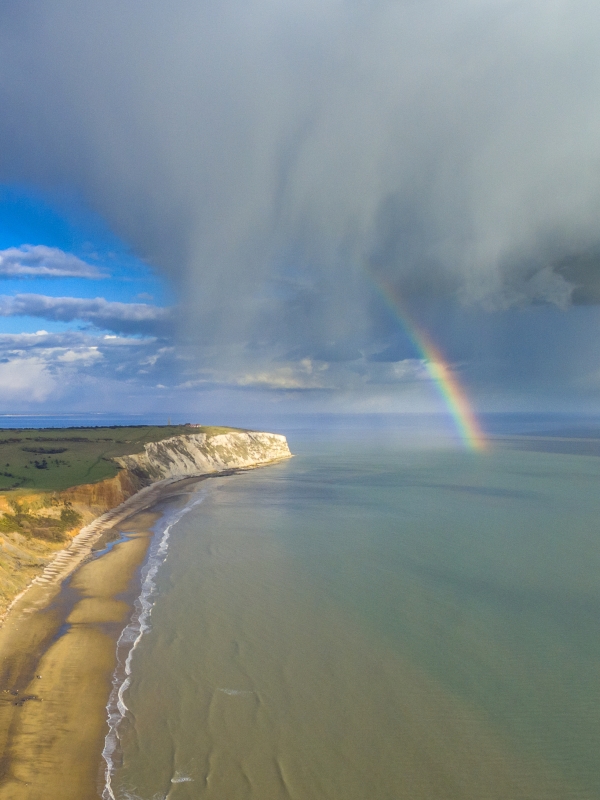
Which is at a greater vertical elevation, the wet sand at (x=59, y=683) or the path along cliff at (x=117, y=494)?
the path along cliff at (x=117, y=494)

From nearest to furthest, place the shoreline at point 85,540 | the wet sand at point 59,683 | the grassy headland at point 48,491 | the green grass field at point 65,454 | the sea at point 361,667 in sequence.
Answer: the wet sand at point 59,683
the sea at point 361,667
the shoreline at point 85,540
the grassy headland at point 48,491
the green grass field at point 65,454

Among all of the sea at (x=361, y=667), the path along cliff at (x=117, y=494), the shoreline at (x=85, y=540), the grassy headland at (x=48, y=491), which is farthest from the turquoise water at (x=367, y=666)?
the grassy headland at (x=48, y=491)

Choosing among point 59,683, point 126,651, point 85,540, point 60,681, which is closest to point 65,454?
point 85,540

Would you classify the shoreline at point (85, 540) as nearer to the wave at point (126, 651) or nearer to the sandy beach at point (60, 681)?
the sandy beach at point (60, 681)

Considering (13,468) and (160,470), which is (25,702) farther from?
(160,470)

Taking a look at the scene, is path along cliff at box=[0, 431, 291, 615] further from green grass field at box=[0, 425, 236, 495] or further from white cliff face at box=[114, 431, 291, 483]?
green grass field at box=[0, 425, 236, 495]

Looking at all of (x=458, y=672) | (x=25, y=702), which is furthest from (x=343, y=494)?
(x=25, y=702)

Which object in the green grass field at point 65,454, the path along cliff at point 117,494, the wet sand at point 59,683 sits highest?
the green grass field at point 65,454
